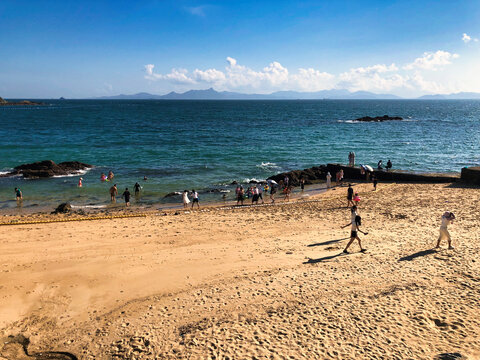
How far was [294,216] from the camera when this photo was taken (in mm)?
17078

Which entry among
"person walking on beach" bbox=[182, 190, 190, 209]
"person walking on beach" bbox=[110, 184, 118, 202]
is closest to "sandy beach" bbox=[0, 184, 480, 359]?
"person walking on beach" bbox=[182, 190, 190, 209]

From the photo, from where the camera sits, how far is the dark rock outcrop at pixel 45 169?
29.1 m

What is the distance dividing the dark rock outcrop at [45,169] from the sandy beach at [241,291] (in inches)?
629

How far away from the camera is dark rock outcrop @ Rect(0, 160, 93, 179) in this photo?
2909cm

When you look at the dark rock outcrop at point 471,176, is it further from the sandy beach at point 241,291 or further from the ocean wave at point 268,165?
the ocean wave at point 268,165

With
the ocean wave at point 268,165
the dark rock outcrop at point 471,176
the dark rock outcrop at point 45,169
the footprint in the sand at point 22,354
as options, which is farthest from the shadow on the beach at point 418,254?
the dark rock outcrop at point 45,169

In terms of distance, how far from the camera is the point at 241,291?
31.2 feet

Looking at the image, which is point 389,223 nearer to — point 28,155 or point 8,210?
point 8,210

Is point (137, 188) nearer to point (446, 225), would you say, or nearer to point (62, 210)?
point (62, 210)

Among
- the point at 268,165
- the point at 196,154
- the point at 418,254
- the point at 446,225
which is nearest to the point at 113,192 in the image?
the point at 268,165

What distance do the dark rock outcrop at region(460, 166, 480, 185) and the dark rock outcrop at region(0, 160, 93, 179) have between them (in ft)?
106

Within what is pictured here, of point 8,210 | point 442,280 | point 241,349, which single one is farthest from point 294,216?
point 8,210

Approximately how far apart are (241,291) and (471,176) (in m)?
21.2

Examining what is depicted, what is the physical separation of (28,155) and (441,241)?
139ft
